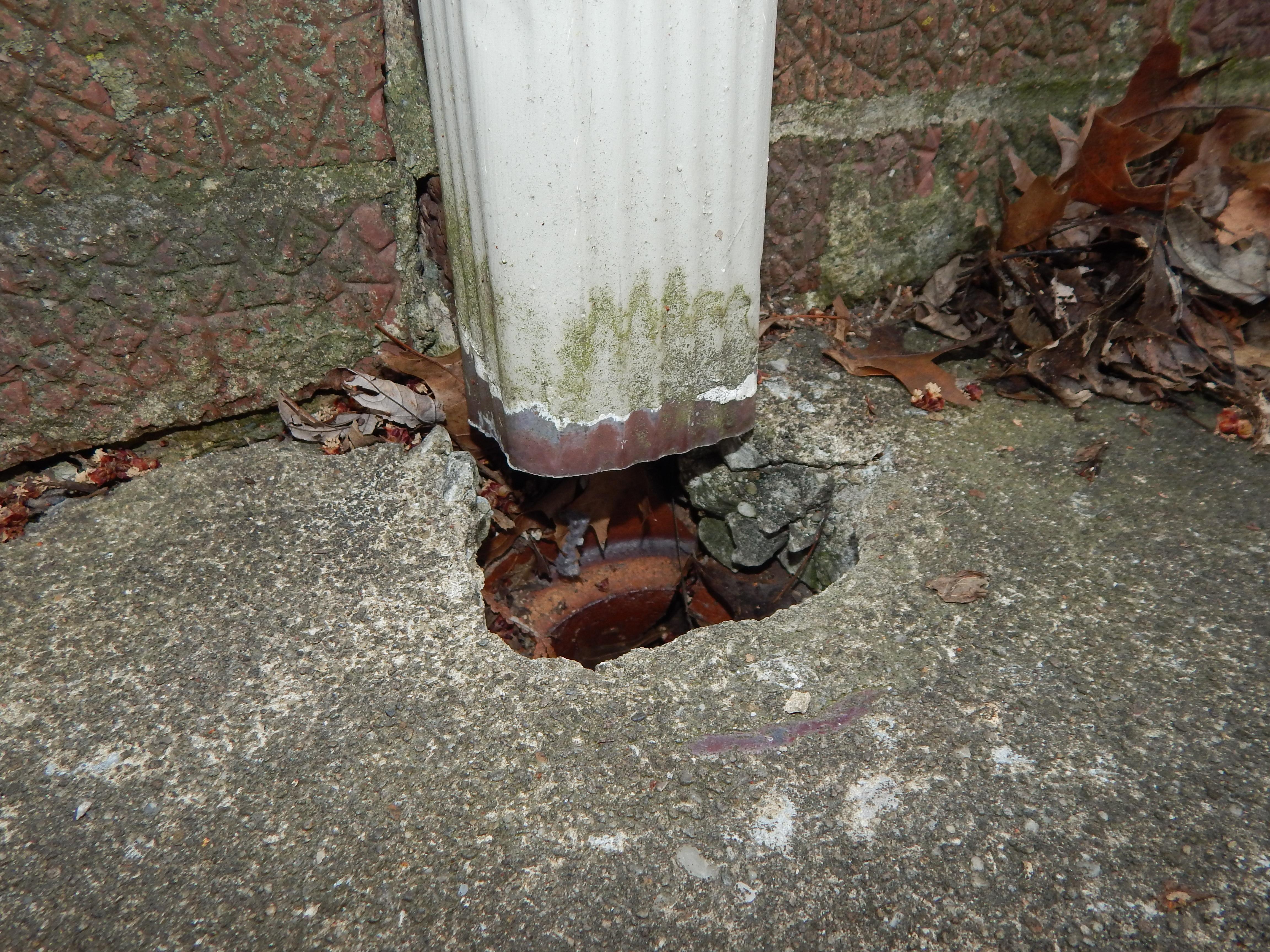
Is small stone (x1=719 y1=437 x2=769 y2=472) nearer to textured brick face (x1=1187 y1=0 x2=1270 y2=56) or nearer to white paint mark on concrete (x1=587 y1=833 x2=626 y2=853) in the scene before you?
white paint mark on concrete (x1=587 y1=833 x2=626 y2=853)

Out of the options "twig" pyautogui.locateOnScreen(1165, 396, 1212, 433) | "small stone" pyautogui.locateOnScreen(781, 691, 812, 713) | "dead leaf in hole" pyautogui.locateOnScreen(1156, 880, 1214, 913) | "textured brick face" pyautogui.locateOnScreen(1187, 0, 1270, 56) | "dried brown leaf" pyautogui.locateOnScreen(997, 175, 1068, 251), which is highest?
→ "textured brick face" pyautogui.locateOnScreen(1187, 0, 1270, 56)

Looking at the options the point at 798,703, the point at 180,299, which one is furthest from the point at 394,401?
the point at 798,703

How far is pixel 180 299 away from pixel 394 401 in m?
0.39

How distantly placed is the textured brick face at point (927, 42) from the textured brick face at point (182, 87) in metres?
0.76

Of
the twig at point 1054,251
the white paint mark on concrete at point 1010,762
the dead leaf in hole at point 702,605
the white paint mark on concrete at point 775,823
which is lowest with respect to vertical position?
the dead leaf in hole at point 702,605

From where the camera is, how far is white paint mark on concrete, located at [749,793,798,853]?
3.30ft

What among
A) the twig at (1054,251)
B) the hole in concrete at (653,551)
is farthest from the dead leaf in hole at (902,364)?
the hole in concrete at (653,551)

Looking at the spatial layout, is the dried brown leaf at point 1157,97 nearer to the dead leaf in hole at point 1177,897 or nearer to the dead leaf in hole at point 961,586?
the dead leaf in hole at point 961,586

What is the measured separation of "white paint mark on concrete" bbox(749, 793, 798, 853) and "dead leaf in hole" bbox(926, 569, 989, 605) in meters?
0.43

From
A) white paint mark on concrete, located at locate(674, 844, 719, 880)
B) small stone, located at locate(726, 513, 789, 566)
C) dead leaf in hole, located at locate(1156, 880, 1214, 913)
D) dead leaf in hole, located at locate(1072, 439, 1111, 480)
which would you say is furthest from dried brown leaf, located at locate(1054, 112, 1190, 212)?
white paint mark on concrete, located at locate(674, 844, 719, 880)

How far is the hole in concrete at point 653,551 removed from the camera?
5.45 ft

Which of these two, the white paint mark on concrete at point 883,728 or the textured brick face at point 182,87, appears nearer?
the white paint mark on concrete at point 883,728

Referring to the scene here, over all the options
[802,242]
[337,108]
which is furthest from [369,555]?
[802,242]

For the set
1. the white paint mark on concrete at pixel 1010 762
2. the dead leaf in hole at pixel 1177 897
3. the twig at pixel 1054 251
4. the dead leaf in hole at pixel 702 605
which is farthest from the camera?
the dead leaf in hole at pixel 702 605
